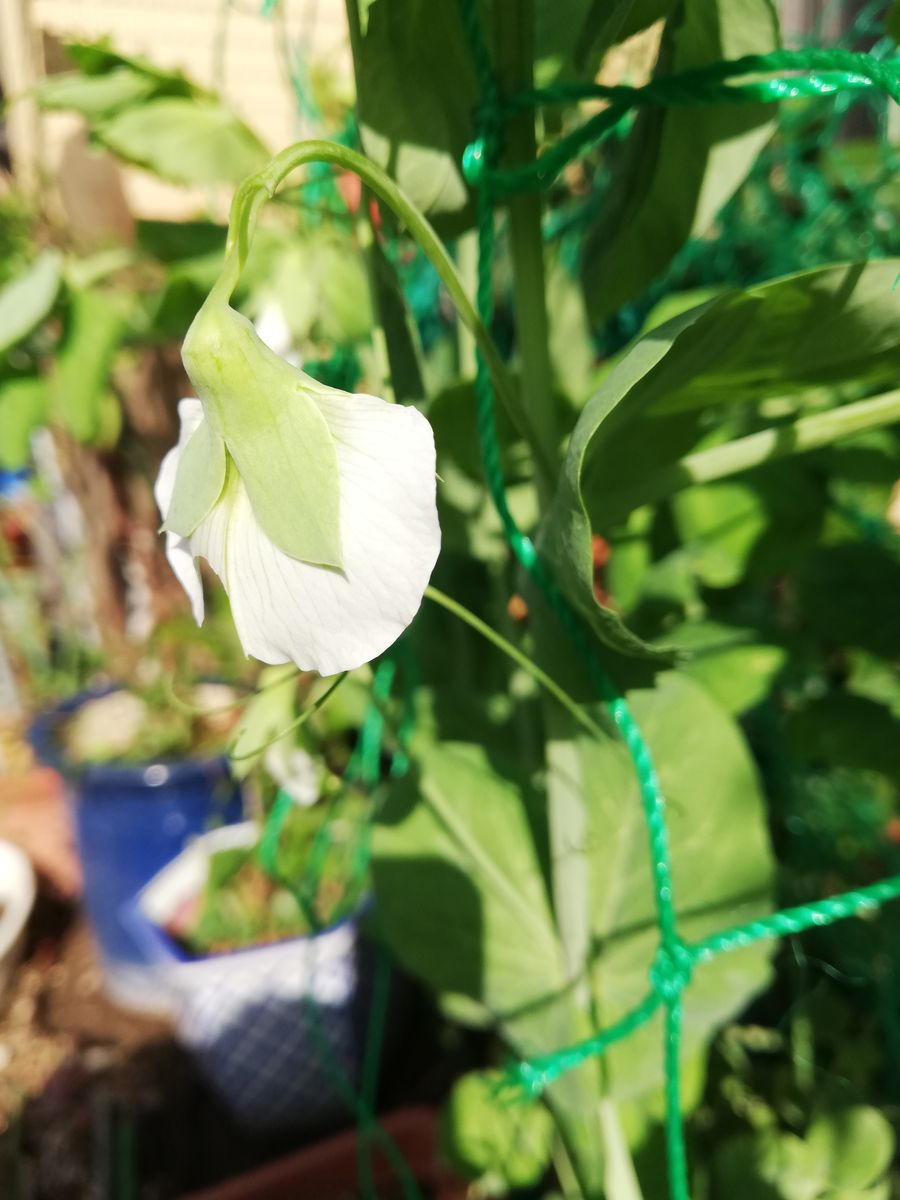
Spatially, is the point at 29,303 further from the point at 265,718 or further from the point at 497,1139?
the point at 497,1139

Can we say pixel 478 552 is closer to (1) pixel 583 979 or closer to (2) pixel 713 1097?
(1) pixel 583 979

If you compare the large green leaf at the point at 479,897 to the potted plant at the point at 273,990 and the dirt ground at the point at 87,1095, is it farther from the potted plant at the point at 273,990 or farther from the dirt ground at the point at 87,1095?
the dirt ground at the point at 87,1095

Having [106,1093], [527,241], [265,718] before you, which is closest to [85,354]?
[265,718]

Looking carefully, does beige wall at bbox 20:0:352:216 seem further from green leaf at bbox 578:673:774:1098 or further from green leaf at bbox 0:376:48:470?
green leaf at bbox 578:673:774:1098

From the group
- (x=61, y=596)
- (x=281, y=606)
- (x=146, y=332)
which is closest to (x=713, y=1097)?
(x=281, y=606)

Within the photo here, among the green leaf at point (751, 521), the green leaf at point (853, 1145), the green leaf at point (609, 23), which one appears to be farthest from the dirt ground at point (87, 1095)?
the green leaf at point (609, 23)

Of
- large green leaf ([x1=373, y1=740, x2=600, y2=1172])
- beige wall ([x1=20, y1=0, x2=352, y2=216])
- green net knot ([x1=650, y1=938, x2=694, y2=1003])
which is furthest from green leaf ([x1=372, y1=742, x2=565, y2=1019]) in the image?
beige wall ([x1=20, y1=0, x2=352, y2=216])
